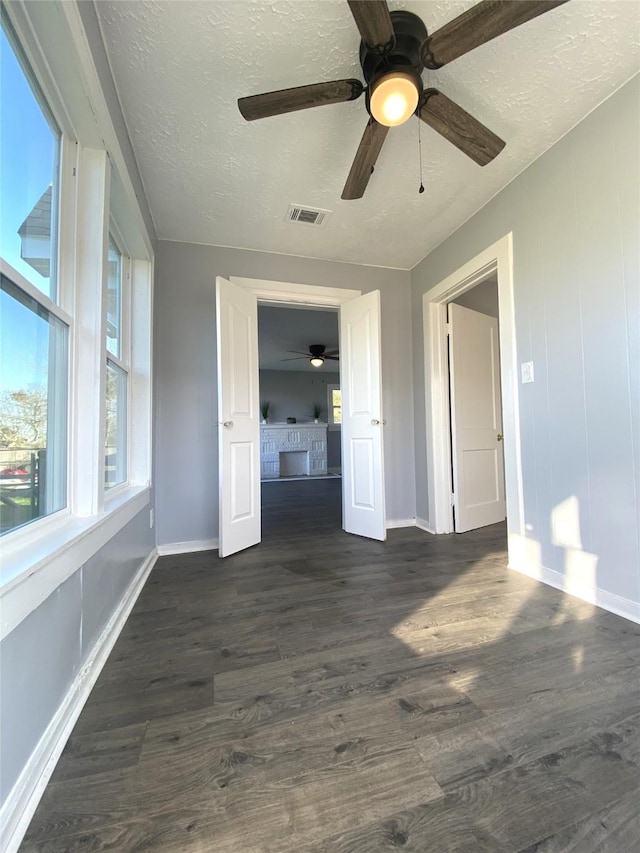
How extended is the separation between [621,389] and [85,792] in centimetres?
235

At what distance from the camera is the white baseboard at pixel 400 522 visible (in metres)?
3.15

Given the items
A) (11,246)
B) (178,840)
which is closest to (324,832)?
(178,840)

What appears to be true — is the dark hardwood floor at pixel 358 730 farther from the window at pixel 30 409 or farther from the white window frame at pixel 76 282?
the window at pixel 30 409

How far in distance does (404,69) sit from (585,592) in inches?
96.5

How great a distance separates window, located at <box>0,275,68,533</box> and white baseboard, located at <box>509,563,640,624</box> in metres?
2.38

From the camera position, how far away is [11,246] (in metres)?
0.95

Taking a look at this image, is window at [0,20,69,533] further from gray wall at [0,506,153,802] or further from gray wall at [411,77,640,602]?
gray wall at [411,77,640,602]

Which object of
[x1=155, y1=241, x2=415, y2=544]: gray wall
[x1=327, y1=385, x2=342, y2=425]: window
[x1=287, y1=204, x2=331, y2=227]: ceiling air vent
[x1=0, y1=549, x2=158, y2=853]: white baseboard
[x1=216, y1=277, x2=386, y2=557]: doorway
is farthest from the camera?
[x1=327, y1=385, x2=342, y2=425]: window

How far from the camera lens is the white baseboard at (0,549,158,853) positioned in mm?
722

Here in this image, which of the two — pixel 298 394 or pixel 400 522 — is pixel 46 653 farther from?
pixel 298 394

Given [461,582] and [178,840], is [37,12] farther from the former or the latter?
[461,582]

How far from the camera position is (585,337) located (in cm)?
173

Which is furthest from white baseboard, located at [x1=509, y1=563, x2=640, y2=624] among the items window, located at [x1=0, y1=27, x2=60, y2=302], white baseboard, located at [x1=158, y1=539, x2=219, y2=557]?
window, located at [x1=0, y1=27, x2=60, y2=302]

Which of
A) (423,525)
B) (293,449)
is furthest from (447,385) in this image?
(293,449)
